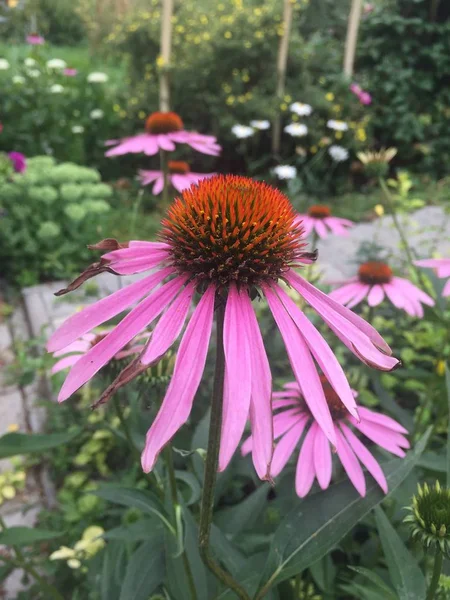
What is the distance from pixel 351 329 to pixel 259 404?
0.12 meters

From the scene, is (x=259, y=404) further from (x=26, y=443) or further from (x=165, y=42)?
(x=165, y=42)

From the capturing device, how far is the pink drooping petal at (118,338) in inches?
17.9

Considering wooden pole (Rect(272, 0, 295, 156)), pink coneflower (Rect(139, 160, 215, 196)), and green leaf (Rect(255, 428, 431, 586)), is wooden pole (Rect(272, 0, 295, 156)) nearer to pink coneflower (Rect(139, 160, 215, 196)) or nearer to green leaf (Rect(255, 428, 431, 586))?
pink coneflower (Rect(139, 160, 215, 196))

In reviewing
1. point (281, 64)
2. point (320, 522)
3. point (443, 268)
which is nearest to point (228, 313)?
point (320, 522)

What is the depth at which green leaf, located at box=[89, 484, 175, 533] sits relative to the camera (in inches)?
27.5

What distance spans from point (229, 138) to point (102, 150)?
88cm

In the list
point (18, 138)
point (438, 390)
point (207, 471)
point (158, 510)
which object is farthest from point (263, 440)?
point (18, 138)

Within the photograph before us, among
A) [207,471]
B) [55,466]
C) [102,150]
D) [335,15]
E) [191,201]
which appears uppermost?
[335,15]

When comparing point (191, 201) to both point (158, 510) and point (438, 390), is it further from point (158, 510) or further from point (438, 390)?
point (438, 390)

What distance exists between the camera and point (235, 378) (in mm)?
442

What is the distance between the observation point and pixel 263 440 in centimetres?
43

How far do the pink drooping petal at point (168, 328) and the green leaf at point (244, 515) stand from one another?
0.45 m

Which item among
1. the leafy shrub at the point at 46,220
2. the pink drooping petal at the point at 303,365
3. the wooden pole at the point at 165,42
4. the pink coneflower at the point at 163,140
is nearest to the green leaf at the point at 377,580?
the pink drooping petal at the point at 303,365

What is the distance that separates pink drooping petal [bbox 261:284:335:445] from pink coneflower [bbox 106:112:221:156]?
875 millimetres
